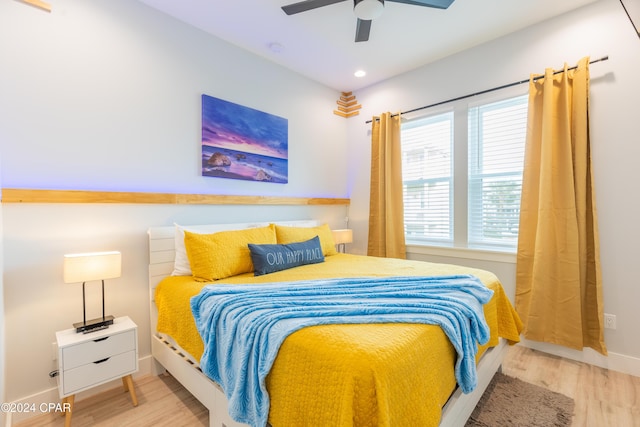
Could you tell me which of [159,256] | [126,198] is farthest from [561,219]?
[126,198]

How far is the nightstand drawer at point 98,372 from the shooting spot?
163cm

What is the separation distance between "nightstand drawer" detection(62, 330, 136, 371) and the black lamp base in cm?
12

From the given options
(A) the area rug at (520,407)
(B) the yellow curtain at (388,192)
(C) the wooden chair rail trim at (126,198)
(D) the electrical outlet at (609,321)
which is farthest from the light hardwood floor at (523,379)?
(B) the yellow curtain at (388,192)

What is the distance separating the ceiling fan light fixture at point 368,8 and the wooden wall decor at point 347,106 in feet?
6.16

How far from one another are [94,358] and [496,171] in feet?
11.0

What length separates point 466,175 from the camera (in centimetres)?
299

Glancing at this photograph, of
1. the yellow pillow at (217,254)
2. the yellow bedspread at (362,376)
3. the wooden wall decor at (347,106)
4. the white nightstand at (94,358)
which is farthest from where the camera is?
the wooden wall decor at (347,106)

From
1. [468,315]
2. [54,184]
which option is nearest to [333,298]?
[468,315]

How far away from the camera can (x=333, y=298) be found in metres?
1.55

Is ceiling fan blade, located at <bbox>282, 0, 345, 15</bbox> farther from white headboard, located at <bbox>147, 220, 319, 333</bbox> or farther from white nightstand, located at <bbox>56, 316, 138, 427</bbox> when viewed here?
white nightstand, located at <bbox>56, 316, 138, 427</bbox>

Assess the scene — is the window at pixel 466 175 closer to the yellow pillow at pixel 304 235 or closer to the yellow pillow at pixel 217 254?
the yellow pillow at pixel 304 235

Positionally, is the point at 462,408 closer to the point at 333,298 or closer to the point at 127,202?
the point at 333,298

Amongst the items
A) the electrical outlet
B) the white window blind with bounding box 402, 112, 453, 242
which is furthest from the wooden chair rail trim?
the electrical outlet

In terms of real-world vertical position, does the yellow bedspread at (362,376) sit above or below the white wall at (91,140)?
below
